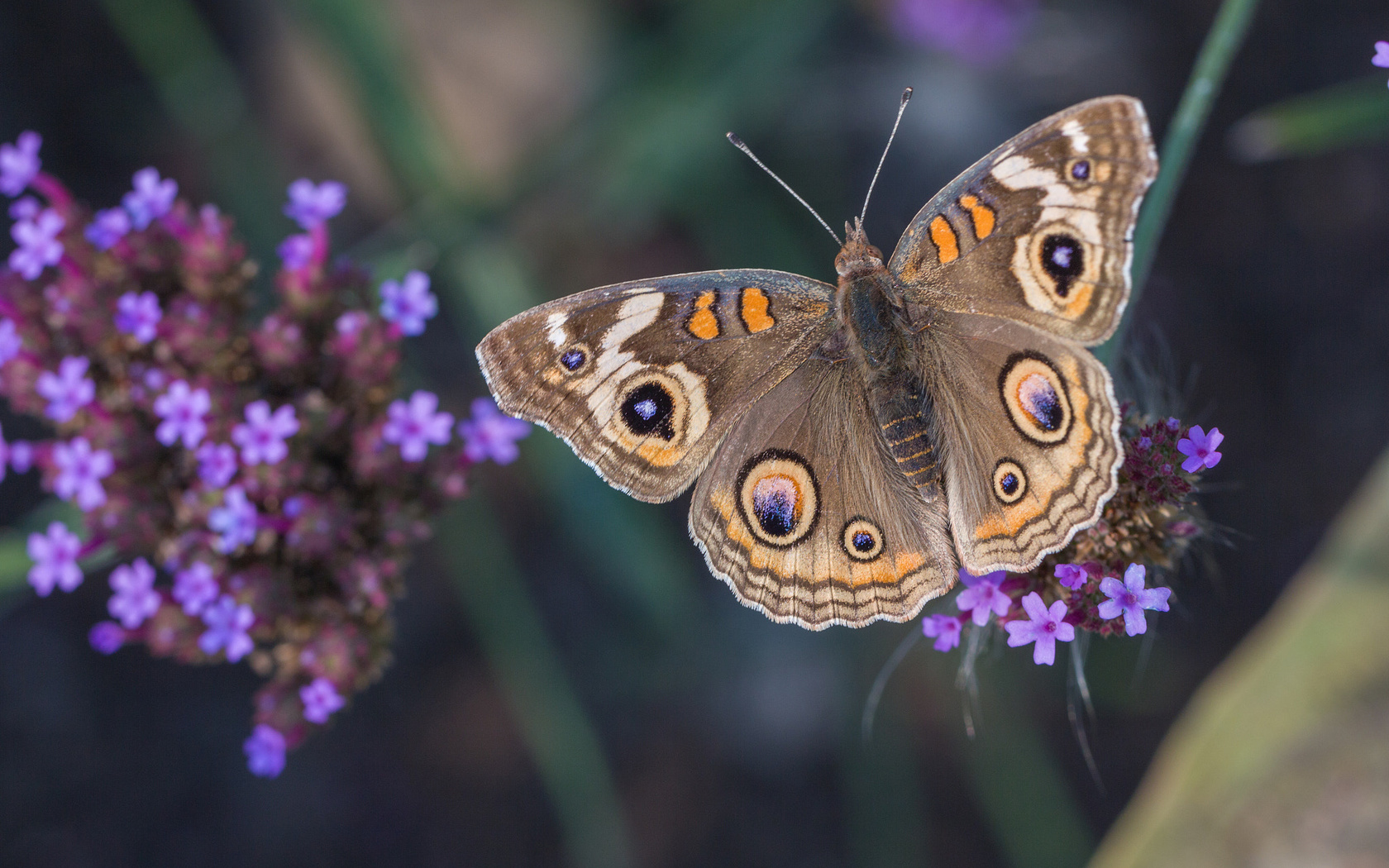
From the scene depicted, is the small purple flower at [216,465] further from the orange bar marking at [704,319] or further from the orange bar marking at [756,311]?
the orange bar marking at [756,311]

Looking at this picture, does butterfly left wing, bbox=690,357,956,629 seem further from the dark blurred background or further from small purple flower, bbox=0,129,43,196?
small purple flower, bbox=0,129,43,196

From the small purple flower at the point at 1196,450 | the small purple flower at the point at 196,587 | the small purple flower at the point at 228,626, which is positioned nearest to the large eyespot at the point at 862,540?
the small purple flower at the point at 1196,450

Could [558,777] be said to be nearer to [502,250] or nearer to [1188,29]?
[502,250]

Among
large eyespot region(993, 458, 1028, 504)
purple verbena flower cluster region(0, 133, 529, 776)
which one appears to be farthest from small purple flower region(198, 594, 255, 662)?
large eyespot region(993, 458, 1028, 504)

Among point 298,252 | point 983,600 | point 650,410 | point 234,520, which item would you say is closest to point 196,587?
point 234,520

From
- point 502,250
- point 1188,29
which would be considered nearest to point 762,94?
point 502,250

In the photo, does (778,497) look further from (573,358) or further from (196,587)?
(196,587)
